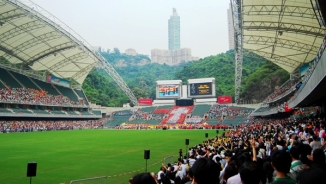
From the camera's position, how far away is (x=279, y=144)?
29.6 feet

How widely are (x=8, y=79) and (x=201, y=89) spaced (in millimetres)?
43487

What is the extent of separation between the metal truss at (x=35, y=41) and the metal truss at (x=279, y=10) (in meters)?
30.3

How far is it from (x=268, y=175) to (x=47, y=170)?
40.0 ft

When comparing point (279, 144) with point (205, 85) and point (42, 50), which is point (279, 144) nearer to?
point (42, 50)

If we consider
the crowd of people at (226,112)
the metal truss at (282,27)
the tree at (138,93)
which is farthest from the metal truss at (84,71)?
the metal truss at (282,27)

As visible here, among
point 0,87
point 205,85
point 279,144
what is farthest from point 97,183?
point 205,85

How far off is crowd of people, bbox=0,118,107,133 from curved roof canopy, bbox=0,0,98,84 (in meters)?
11.5

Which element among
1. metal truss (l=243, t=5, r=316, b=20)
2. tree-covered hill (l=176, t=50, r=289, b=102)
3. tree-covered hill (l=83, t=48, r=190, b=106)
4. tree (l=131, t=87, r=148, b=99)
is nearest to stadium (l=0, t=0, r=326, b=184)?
metal truss (l=243, t=5, r=316, b=20)

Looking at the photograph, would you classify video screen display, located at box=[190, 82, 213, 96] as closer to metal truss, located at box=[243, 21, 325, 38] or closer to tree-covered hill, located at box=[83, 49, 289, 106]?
tree-covered hill, located at box=[83, 49, 289, 106]

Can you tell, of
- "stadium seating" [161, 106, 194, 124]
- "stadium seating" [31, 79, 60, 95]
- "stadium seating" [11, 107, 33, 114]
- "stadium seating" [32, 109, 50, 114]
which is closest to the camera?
"stadium seating" [11, 107, 33, 114]

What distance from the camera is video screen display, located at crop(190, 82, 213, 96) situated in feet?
237

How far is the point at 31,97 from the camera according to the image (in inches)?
2275

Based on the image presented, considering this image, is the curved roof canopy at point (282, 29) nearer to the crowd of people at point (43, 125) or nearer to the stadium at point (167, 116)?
the stadium at point (167, 116)

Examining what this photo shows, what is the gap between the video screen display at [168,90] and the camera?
76200 mm
